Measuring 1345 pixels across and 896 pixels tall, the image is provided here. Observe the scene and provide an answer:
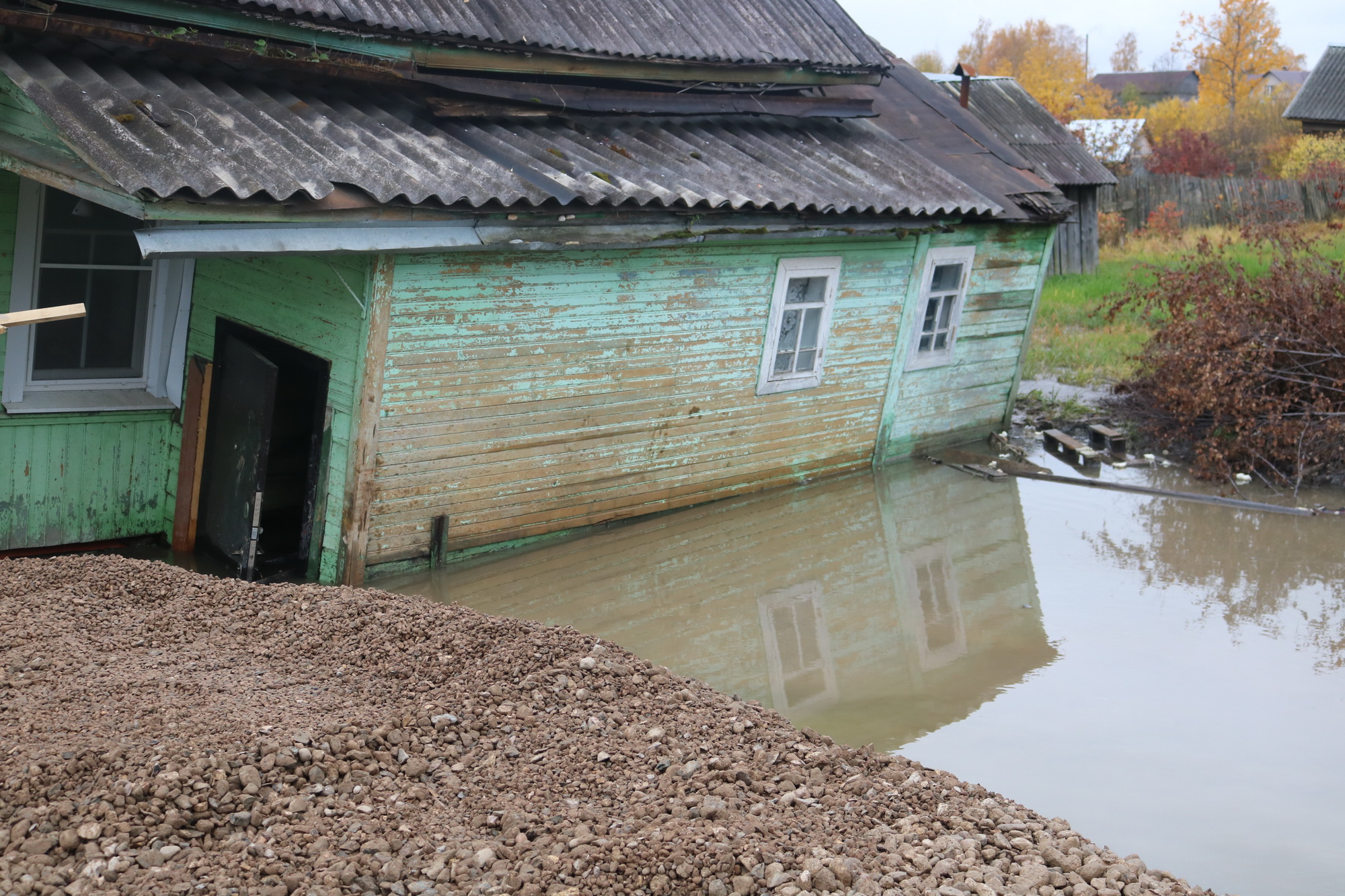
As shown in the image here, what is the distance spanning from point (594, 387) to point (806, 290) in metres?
2.51

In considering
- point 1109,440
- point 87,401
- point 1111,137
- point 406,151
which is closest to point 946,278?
point 1109,440

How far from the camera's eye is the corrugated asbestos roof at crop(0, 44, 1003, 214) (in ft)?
19.2

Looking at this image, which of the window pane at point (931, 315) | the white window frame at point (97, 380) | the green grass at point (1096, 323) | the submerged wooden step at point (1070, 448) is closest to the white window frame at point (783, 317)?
the window pane at point (931, 315)

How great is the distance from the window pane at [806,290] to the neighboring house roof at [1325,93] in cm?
2965

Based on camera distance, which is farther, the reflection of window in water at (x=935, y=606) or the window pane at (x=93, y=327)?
the reflection of window in water at (x=935, y=606)

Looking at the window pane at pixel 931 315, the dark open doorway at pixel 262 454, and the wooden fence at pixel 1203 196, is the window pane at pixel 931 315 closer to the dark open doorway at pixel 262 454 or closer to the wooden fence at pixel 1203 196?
the dark open doorway at pixel 262 454

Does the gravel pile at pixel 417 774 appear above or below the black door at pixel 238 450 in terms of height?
below

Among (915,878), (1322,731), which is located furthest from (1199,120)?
(915,878)

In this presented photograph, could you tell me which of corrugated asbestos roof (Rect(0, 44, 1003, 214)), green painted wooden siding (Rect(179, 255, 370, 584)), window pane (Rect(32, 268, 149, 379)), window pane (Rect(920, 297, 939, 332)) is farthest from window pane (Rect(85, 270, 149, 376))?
window pane (Rect(920, 297, 939, 332))

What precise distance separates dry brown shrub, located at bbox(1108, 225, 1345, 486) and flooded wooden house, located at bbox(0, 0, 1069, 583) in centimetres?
362

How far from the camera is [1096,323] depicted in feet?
54.6

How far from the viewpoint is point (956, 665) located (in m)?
7.09

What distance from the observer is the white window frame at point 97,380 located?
689 cm

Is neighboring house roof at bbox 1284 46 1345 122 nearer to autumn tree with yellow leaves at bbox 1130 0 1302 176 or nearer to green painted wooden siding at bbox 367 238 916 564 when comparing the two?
autumn tree with yellow leaves at bbox 1130 0 1302 176
